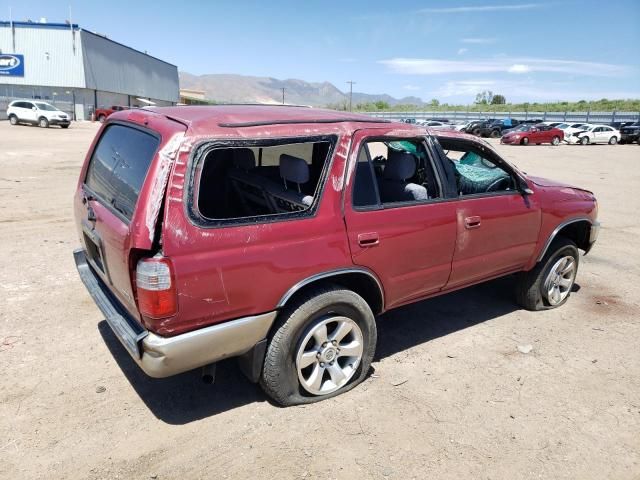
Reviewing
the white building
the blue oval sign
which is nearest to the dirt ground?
the white building

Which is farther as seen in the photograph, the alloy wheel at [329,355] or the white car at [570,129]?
the white car at [570,129]

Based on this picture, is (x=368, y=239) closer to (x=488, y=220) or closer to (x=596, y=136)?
(x=488, y=220)

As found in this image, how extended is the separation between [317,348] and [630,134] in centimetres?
4227

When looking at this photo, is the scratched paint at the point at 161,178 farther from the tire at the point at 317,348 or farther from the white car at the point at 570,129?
the white car at the point at 570,129

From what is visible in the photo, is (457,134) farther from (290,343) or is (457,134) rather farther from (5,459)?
(5,459)

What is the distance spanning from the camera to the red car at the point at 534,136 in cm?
3275

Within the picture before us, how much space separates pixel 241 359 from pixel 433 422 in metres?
1.30

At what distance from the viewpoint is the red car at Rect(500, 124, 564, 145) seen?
32.8 meters

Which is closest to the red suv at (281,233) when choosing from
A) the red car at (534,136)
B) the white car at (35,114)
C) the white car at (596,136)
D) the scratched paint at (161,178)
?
the scratched paint at (161,178)

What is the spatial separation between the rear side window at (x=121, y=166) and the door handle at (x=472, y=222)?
235 centimetres

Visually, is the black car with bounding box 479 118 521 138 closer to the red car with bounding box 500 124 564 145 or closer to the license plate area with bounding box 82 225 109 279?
the red car with bounding box 500 124 564 145

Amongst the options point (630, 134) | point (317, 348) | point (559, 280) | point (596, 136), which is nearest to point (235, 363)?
point (317, 348)

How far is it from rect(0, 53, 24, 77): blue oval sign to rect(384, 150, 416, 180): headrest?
53.7m

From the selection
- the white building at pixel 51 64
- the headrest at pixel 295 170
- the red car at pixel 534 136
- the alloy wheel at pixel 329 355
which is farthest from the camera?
the white building at pixel 51 64
